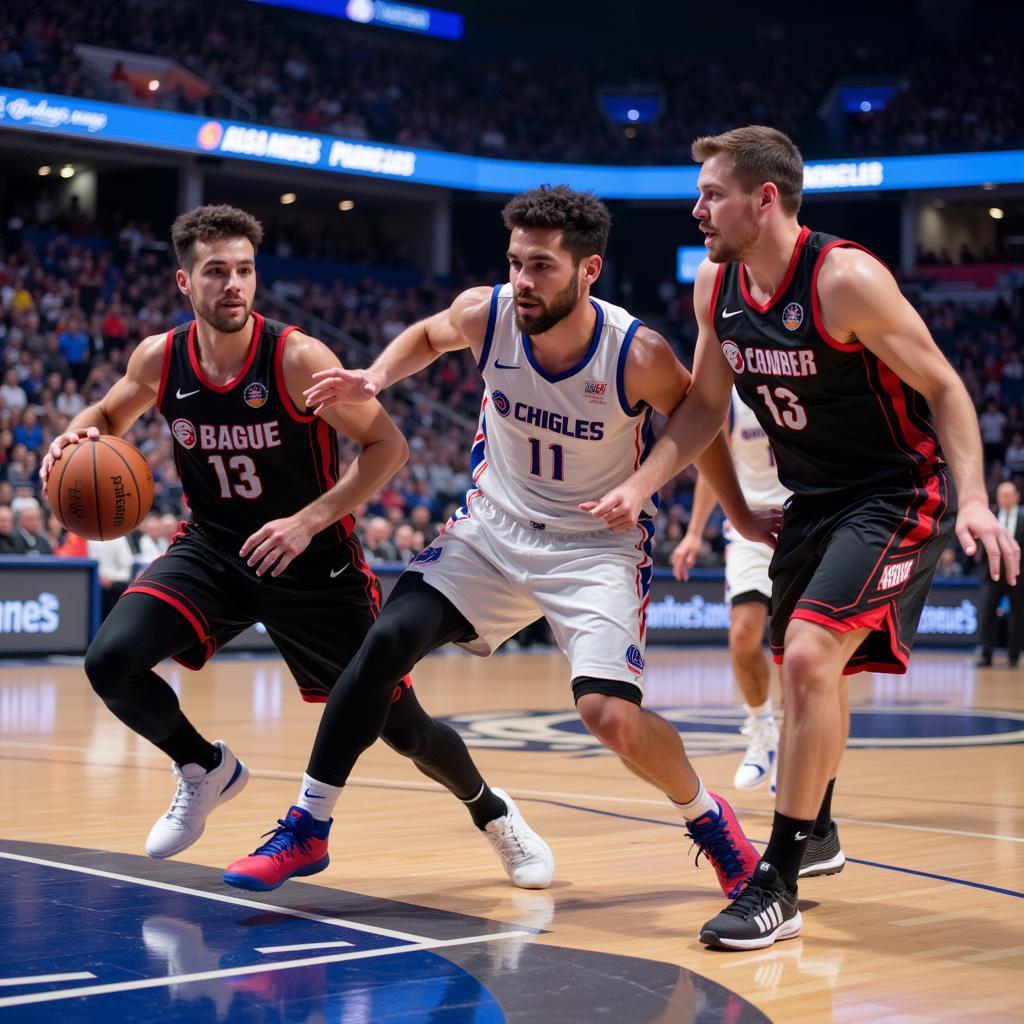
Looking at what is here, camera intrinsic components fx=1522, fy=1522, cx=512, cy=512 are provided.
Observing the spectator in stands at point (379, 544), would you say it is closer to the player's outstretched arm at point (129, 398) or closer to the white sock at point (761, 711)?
the white sock at point (761, 711)

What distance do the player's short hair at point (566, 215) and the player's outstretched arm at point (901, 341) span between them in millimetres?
723

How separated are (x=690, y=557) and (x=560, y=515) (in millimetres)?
2100

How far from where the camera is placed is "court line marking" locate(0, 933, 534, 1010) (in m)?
3.38

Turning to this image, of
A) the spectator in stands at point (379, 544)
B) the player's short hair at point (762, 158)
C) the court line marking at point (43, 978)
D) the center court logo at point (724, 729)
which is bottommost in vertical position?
the center court logo at point (724, 729)

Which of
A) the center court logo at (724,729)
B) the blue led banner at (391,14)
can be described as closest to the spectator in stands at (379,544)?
the center court logo at (724,729)

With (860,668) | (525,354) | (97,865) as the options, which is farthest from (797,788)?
(97,865)

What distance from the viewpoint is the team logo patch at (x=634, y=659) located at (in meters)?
4.59

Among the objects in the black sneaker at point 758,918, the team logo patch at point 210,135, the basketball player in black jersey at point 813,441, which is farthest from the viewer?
the team logo patch at point 210,135

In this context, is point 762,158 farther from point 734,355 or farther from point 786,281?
point 734,355

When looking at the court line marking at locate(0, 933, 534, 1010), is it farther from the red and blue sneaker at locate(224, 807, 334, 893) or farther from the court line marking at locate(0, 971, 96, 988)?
the red and blue sneaker at locate(224, 807, 334, 893)

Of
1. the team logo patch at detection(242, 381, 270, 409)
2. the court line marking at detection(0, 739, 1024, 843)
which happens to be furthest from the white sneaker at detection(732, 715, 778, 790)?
the team logo patch at detection(242, 381, 270, 409)

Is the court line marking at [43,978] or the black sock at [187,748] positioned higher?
the black sock at [187,748]

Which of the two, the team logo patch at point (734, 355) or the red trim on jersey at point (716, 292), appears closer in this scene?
the team logo patch at point (734, 355)

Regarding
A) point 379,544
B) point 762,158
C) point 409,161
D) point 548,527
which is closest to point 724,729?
point 548,527
